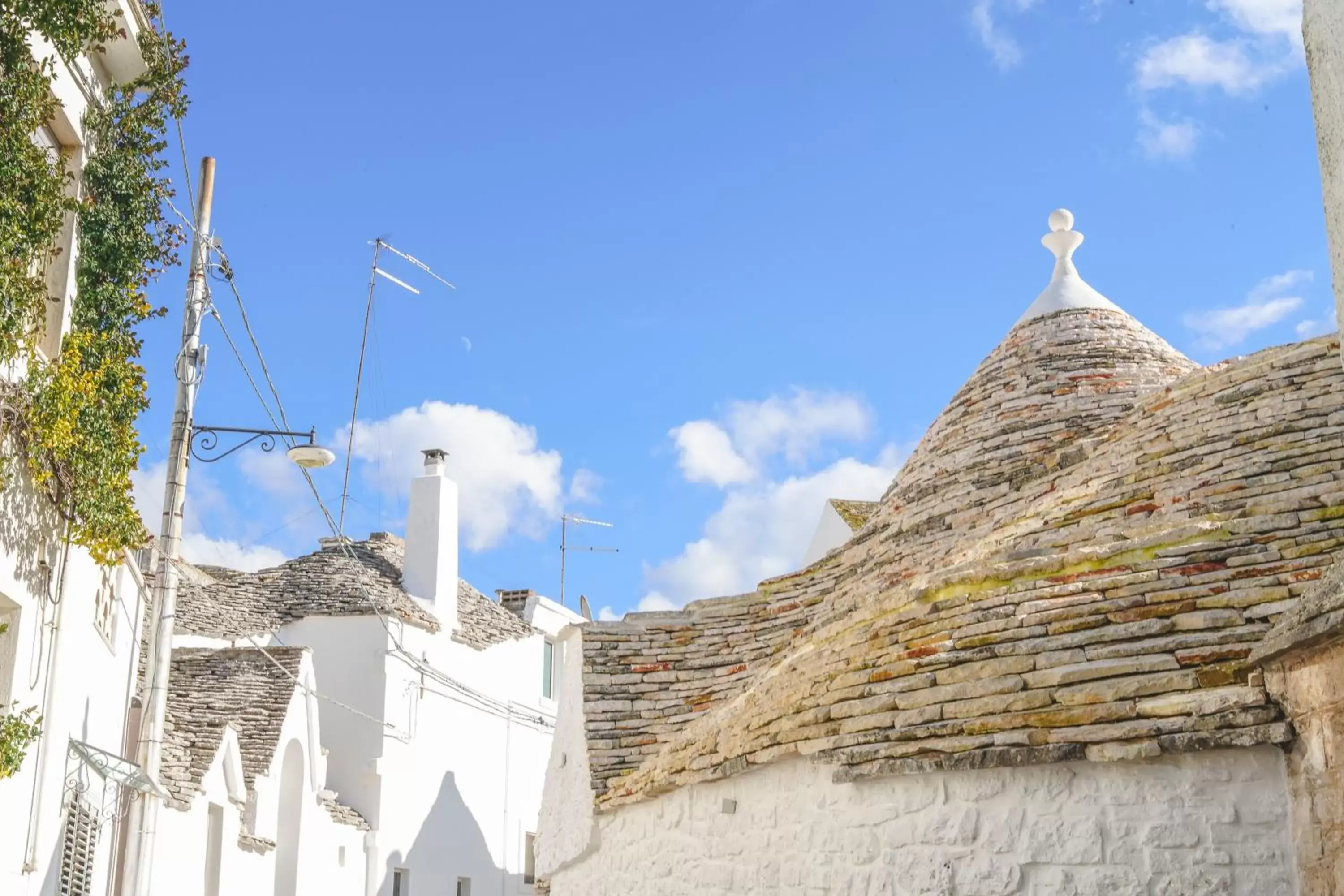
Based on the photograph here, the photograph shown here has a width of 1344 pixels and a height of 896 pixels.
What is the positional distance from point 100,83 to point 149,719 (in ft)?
14.2

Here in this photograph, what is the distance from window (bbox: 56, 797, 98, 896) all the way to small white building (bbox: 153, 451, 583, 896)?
2.97m

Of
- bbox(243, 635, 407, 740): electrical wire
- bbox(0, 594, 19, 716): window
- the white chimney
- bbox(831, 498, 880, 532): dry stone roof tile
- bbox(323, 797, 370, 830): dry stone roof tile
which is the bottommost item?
bbox(0, 594, 19, 716): window

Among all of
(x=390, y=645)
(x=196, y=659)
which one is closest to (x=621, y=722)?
(x=196, y=659)

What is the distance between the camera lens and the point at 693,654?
1138 centimetres

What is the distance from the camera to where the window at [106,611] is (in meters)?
9.49

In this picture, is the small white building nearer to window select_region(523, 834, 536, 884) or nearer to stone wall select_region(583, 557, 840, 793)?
window select_region(523, 834, 536, 884)

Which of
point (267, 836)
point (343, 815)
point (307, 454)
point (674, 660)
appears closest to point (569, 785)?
point (674, 660)

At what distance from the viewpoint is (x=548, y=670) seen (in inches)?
981

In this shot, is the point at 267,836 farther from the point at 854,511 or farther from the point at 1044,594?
the point at 1044,594

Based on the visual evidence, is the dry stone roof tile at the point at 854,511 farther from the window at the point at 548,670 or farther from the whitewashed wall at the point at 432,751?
the window at the point at 548,670

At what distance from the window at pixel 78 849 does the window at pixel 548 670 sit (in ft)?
48.5

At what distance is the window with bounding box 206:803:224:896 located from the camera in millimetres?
14398

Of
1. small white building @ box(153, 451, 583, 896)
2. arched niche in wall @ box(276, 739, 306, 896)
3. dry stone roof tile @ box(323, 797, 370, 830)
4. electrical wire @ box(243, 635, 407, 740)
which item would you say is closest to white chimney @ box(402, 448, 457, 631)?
small white building @ box(153, 451, 583, 896)

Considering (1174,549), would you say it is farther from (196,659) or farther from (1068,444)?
(196,659)
